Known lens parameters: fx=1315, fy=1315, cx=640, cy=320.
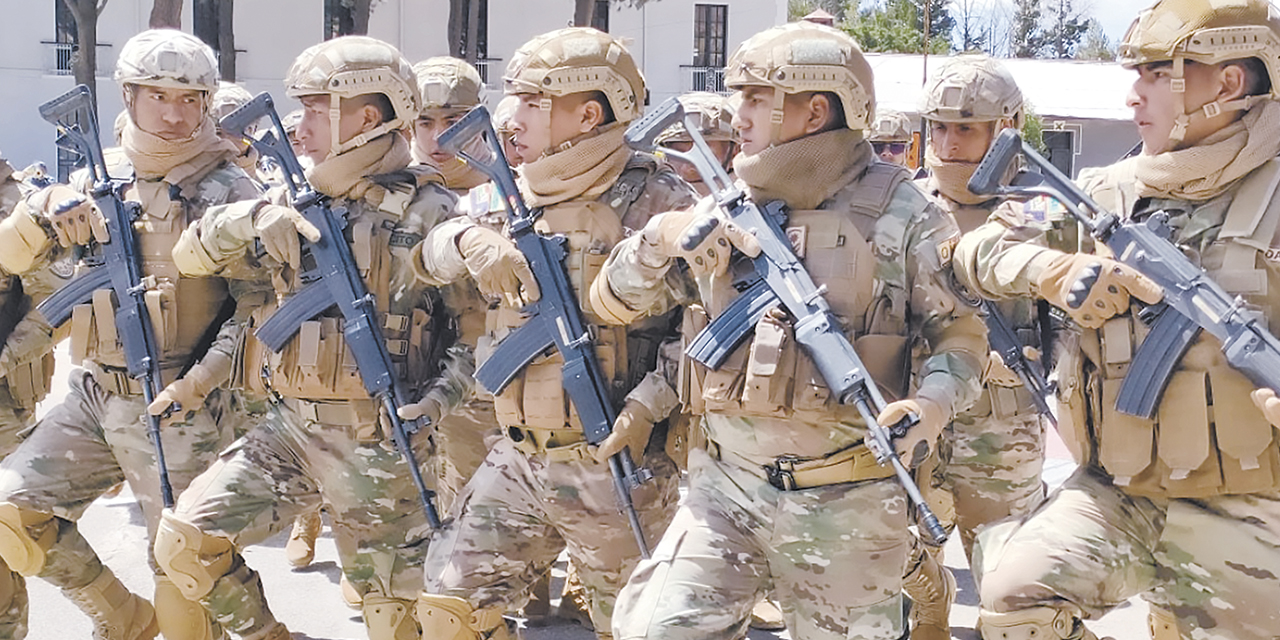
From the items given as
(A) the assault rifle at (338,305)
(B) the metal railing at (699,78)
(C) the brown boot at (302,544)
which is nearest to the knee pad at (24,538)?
(A) the assault rifle at (338,305)

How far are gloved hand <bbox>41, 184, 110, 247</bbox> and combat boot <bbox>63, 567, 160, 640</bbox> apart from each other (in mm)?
1282

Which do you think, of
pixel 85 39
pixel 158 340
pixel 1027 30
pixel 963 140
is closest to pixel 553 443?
pixel 158 340

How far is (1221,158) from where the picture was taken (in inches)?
133

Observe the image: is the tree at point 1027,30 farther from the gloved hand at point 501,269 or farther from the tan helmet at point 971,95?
the gloved hand at point 501,269

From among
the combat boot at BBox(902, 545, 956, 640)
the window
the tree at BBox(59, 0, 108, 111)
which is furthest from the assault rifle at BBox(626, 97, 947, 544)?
the window

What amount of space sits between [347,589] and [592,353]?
248 centimetres

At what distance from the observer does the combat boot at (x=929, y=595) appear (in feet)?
16.3

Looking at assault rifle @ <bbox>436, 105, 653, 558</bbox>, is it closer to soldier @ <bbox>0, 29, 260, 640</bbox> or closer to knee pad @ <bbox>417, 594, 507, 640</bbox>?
knee pad @ <bbox>417, 594, 507, 640</bbox>

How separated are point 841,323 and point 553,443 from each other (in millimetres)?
1106

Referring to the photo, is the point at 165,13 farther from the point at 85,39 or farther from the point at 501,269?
the point at 501,269

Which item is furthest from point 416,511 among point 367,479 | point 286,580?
point 286,580

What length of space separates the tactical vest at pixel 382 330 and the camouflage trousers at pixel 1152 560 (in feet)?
7.14

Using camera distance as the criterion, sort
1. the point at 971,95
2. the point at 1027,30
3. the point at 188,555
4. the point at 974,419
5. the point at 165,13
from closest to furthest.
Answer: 1. the point at 188,555
2. the point at 974,419
3. the point at 971,95
4. the point at 165,13
5. the point at 1027,30

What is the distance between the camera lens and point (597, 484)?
4.16 meters
